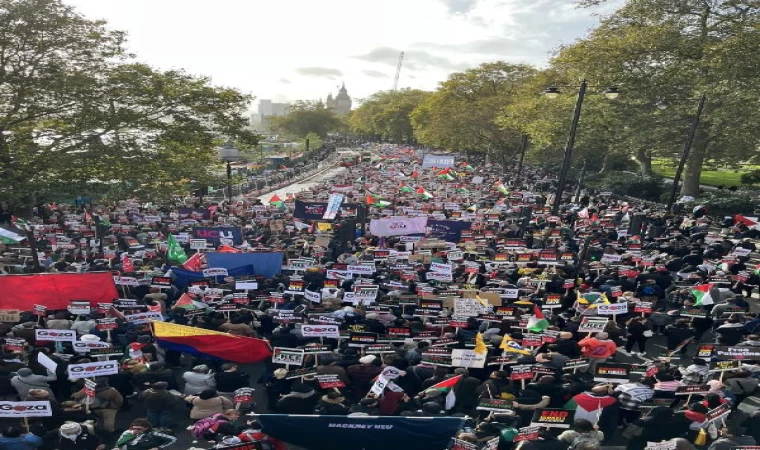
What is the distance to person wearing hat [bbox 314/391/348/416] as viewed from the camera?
789 cm

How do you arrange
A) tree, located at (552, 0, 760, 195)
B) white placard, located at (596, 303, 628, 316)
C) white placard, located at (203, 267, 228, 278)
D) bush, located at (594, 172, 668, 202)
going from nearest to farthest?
white placard, located at (596, 303, 628, 316) < white placard, located at (203, 267, 228, 278) < tree, located at (552, 0, 760, 195) < bush, located at (594, 172, 668, 202)

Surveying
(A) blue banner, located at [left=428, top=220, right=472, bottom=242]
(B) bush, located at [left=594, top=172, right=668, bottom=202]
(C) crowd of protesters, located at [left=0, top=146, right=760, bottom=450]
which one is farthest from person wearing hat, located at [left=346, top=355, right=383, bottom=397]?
(B) bush, located at [left=594, top=172, right=668, bottom=202]

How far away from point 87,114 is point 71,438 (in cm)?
1832

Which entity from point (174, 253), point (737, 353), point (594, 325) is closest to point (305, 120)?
point (174, 253)

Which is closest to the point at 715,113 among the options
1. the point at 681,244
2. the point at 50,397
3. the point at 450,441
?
the point at 681,244

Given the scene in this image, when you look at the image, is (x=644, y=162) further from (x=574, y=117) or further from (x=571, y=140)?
(x=574, y=117)

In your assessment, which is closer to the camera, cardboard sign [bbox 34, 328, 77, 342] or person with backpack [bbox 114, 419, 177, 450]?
person with backpack [bbox 114, 419, 177, 450]

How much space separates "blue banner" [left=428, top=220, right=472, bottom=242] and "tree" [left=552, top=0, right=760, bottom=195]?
14446 mm

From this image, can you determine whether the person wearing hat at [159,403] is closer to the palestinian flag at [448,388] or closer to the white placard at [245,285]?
the palestinian flag at [448,388]

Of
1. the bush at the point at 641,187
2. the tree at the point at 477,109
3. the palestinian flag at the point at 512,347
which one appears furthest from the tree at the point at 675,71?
the palestinian flag at the point at 512,347

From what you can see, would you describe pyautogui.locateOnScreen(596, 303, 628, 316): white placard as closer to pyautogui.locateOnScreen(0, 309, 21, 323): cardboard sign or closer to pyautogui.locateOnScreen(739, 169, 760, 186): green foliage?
pyautogui.locateOnScreen(0, 309, 21, 323): cardboard sign

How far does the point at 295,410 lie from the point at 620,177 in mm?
35289

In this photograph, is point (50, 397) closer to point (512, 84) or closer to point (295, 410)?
point (295, 410)

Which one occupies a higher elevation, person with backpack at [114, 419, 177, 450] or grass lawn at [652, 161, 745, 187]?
grass lawn at [652, 161, 745, 187]
